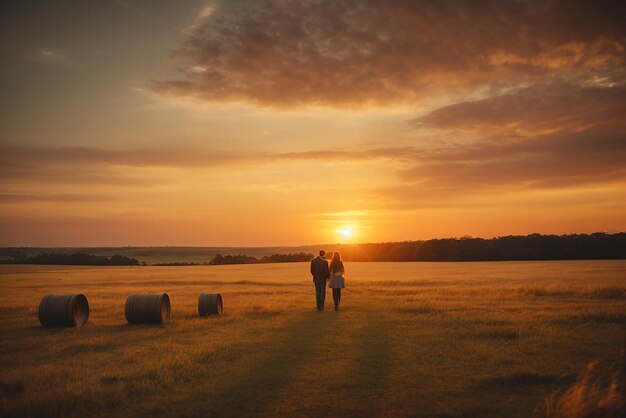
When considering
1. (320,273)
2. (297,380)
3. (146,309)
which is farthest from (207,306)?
(297,380)

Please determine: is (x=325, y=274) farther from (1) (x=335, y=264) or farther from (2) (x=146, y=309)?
(2) (x=146, y=309)

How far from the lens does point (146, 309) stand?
654 inches

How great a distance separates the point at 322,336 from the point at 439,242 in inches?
3241

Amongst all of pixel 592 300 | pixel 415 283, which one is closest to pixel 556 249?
pixel 415 283

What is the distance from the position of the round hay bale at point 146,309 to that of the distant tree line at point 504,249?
74614 millimetres

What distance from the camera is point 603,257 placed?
72875 mm

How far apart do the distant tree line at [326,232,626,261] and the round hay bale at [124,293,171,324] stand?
7461cm

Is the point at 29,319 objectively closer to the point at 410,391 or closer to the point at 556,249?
the point at 410,391

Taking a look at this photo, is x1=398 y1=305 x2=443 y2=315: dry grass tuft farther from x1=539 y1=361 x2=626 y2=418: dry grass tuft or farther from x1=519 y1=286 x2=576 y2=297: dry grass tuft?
x1=539 y1=361 x2=626 y2=418: dry grass tuft

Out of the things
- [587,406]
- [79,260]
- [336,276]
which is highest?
[336,276]

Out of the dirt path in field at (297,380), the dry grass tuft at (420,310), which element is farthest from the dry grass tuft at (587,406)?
the dry grass tuft at (420,310)

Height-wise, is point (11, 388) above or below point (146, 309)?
below

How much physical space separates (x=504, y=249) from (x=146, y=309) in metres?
77.5

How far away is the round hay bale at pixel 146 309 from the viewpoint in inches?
652
